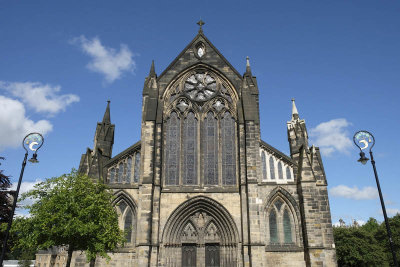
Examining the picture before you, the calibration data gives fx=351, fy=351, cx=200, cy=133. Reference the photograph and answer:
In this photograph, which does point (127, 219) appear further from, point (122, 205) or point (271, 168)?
point (271, 168)

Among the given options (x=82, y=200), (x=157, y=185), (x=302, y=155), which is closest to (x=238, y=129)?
(x=302, y=155)

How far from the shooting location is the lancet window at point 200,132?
2231 centimetres

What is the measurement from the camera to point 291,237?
68.3ft

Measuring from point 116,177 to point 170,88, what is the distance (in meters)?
7.14

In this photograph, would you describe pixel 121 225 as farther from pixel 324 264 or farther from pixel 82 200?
pixel 324 264

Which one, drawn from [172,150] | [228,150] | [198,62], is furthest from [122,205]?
[198,62]

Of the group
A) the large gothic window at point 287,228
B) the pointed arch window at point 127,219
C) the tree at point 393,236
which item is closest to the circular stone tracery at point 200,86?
the pointed arch window at point 127,219

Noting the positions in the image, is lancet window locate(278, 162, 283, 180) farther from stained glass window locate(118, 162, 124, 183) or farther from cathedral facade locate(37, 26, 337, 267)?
stained glass window locate(118, 162, 124, 183)

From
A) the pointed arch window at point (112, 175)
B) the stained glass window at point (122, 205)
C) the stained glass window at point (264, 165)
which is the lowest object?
the stained glass window at point (122, 205)

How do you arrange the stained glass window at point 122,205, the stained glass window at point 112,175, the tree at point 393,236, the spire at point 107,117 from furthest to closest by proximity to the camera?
the tree at point 393,236
the spire at point 107,117
the stained glass window at point 112,175
the stained glass window at point 122,205

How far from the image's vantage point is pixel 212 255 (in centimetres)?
2091

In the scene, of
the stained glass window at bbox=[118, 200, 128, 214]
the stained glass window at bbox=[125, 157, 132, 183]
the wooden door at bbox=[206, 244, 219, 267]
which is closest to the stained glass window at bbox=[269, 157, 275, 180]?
the wooden door at bbox=[206, 244, 219, 267]

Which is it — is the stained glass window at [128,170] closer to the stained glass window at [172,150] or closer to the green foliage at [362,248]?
the stained glass window at [172,150]

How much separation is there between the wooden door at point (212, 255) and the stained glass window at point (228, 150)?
389cm
